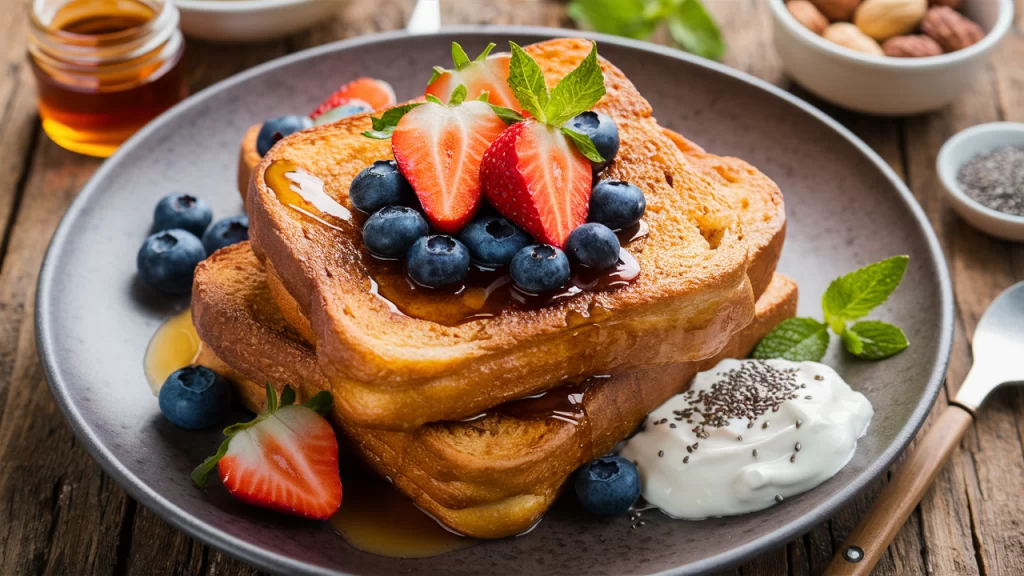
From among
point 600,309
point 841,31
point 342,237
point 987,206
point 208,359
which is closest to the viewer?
point 600,309

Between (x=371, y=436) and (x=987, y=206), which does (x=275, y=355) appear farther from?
(x=987, y=206)

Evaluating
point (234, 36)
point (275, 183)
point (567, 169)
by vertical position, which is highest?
point (567, 169)

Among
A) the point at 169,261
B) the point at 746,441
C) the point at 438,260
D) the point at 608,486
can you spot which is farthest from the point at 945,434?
the point at 169,261

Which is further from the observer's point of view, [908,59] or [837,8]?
[837,8]

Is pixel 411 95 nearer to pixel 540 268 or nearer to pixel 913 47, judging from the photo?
pixel 540 268

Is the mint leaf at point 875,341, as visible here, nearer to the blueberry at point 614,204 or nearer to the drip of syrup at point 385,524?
the blueberry at point 614,204

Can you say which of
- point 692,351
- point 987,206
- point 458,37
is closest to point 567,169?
point 692,351

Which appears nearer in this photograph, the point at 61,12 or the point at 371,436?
the point at 371,436
